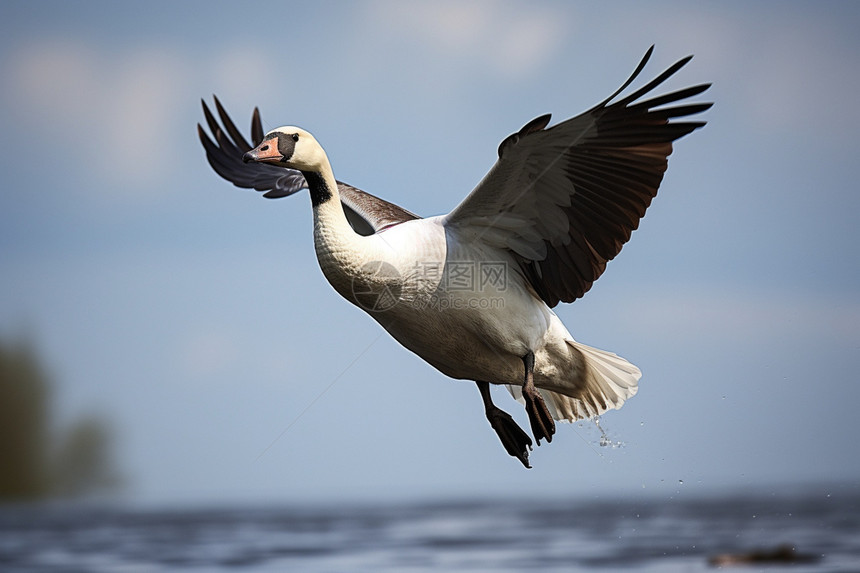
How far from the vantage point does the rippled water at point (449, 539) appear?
41.1 meters

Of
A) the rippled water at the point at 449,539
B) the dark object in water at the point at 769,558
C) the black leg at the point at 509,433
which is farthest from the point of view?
the rippled water at the point at 449,539

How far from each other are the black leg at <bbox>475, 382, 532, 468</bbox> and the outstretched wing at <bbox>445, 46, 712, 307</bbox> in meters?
0.83

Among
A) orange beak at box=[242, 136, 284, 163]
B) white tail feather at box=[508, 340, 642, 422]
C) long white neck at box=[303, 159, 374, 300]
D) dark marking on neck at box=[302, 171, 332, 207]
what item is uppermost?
orange beak at box=[242, 136, 284, 163]

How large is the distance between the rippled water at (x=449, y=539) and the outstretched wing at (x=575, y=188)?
27470 mm

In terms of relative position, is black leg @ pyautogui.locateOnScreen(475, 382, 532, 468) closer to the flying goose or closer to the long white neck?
the flying goose

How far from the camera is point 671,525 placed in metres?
56.6

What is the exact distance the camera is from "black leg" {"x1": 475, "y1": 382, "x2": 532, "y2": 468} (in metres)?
6.45

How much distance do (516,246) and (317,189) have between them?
129 cm

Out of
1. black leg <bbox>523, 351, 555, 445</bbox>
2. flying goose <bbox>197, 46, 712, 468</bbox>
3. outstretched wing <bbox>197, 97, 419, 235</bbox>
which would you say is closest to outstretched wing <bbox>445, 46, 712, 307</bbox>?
flying goose <bbox>197, 46, 712, 468</bbox>

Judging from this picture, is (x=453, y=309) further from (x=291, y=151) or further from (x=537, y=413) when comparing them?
(x=291, y=151)

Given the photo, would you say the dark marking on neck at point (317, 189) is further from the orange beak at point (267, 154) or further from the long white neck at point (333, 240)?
the orange beak at point (267, 154)

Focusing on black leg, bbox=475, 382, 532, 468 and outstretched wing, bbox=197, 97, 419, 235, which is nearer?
black leg, bbox=475, 382, 532, 468

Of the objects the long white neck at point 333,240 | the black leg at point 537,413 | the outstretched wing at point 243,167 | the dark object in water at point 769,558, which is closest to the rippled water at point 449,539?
the dark object in water at point 769,558

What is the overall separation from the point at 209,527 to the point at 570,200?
63596mm
